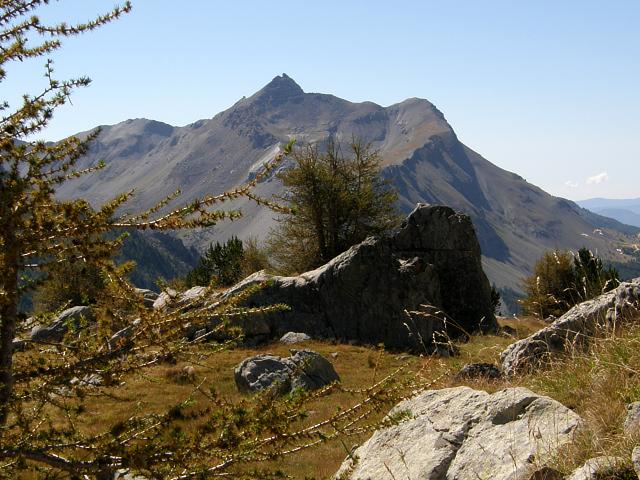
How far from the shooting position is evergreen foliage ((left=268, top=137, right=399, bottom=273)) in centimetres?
3816

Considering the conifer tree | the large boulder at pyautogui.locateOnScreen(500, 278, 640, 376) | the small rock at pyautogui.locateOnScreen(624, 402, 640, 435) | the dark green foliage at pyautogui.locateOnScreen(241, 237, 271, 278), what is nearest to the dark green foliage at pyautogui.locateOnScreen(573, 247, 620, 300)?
the large boulder at pyautogui.locateOnScreen(500, 278, 640, 376)

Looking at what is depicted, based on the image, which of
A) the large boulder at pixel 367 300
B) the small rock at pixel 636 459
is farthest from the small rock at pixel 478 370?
the large boulder at pixel 367 300

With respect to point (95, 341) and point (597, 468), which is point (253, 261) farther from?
point (597, 468)

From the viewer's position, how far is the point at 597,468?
3986 millimetres

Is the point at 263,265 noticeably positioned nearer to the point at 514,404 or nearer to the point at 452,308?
the point at 452,308

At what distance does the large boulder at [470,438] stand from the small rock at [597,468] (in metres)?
0.48

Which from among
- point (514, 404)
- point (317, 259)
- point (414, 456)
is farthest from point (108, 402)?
point (317, 259)

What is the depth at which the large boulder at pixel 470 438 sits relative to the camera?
4.82 metres

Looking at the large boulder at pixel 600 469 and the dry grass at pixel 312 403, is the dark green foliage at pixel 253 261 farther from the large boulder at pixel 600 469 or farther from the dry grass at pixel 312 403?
the large boulder at pixel 600 469

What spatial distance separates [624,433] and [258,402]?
2900mm

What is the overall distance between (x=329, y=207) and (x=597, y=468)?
114 feet

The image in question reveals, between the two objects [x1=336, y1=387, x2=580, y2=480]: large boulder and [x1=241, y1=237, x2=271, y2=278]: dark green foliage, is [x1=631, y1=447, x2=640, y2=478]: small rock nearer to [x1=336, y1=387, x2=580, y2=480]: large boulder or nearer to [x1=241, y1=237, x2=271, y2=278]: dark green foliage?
[x1=336, y1=387, x2=580, y2=480]: large boulder

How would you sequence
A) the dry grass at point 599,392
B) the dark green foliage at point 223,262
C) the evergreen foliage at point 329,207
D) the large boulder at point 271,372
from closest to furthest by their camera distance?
the dry grass at point 599,392 < the large boulder at point 271,372 < the evergreen foliage at point 329,207 < the dark green foliage at point 223,262

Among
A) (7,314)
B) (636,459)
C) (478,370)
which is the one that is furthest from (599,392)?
(7,314)
